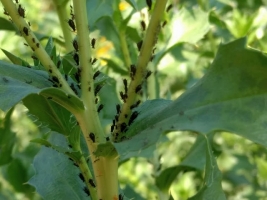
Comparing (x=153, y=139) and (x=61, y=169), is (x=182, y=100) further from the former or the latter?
(x=61, y=169)

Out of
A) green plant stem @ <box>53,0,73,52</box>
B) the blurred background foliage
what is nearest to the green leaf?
the blurred background foliage

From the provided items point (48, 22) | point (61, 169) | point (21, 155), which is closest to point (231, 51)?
point (61, 169)

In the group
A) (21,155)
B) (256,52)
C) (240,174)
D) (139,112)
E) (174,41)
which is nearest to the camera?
(256,52)

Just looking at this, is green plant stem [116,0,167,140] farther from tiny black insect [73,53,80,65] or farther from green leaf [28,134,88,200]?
green leaf [28,134,88,200]

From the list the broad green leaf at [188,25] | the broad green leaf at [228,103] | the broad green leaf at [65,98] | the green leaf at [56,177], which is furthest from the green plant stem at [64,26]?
the broad green leaf at [228,103]

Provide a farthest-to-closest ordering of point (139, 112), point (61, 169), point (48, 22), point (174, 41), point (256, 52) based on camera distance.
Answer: point (48, 22) → point (174, 41) → point (61, 169) → point (139, 112) → point (256, 52)

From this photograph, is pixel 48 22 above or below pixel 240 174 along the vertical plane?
above

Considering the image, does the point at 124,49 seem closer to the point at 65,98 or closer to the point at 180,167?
the point at 180,167
